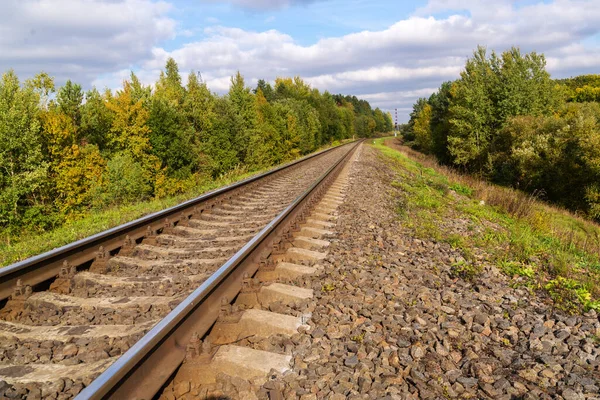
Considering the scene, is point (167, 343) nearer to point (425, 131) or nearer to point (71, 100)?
point (71, 100)

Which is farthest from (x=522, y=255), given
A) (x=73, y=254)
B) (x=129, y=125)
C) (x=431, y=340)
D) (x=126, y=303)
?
(x=129, y=125)

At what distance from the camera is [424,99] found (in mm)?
91750

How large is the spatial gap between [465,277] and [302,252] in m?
1.95

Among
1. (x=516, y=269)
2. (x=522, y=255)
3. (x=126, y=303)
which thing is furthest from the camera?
(x=522, y=255)

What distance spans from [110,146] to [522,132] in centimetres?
3622

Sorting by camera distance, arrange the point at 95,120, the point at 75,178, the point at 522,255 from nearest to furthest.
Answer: the point at 522,255, the point at 75,178, the point at 95,120

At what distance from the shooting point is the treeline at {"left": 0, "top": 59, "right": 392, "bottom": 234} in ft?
82.2

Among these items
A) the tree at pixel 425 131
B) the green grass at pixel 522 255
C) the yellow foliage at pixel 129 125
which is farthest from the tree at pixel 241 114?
the tree at pixel 425 131

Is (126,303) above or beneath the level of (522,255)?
above

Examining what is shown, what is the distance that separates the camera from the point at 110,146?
38.0 m

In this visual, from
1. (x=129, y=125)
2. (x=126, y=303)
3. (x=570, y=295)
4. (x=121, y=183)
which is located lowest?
(x=121, y=183)

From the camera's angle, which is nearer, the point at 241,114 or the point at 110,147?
the point at 241,114

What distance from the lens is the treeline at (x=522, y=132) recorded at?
2261 centimetres

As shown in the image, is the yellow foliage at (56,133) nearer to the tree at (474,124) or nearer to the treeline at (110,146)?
the treeline at (110,146)
